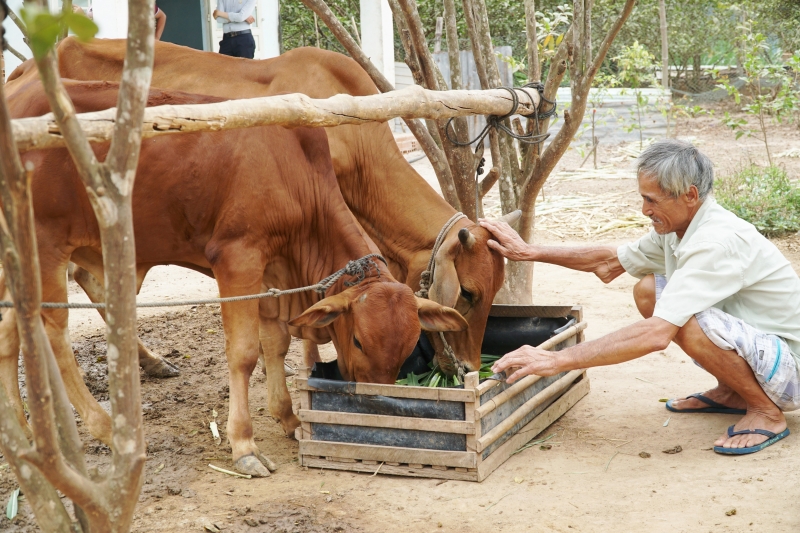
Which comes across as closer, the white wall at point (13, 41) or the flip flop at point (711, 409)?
the flip flop at point (711, 409)

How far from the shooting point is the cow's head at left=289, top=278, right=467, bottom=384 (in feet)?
12.8

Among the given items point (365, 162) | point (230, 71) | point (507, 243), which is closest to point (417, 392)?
point (507, 243)

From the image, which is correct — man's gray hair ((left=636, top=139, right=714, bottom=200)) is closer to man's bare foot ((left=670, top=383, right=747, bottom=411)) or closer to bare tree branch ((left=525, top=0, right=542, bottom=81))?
man's bare foot ((left=670, top=383, right=747, bottom=411))

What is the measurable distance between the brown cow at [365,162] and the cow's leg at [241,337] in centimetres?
101

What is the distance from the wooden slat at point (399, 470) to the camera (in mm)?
3807

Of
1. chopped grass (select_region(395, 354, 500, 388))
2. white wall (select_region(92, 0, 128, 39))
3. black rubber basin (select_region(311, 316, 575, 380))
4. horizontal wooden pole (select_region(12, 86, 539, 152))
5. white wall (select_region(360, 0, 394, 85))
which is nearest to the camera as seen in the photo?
horizontal wooden pole (select_region(12, 86, 539, 152))

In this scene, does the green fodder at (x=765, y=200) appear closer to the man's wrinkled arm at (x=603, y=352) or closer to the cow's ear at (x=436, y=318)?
the man's wrinkled arm at (x=603, y=352)

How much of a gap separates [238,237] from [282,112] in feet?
2.68

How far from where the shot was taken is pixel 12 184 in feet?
5.10

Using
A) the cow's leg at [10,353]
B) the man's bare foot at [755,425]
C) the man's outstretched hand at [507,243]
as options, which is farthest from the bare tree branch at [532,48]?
the cow's leg at [10,353]

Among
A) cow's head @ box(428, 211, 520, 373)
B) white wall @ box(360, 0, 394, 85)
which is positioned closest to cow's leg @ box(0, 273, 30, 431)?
cow's head @ box(428, 211, 520, 373)

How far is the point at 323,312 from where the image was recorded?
12.7ft

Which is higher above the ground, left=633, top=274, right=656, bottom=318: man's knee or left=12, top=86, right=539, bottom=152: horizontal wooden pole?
left=12, top=86, right=539, bottom=152: horizontal wooden pole

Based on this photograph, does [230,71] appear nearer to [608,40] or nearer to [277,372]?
[277,372]
